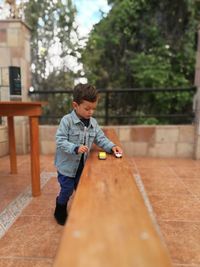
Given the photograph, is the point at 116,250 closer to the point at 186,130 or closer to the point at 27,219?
the point at 27,219

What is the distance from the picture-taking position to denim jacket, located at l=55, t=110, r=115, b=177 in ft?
5.26

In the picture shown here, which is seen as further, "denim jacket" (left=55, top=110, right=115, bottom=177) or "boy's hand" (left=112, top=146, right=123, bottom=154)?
"denim jacket" (left=55, top=110, right=115, bottom=177)

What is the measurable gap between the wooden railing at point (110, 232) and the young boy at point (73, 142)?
67 centimetres

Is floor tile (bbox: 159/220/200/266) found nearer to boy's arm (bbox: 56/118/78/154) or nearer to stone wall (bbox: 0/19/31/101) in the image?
boy's arm (bbox: 56/118/78/154)

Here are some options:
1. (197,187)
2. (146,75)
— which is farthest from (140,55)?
(197,187)

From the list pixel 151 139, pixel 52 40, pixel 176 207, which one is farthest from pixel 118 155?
pixel 52 40

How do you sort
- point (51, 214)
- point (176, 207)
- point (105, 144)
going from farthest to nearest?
point (176, 207)
point (51, 214)
point (105, 144)

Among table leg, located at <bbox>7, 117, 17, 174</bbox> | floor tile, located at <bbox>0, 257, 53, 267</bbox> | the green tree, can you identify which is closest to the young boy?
floor tile, located at <bbox>0, 257, 53, 267</bbox>

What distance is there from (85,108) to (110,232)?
3.22 feet

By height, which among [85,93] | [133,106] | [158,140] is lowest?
[158,140]

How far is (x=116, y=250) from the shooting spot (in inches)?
21.6

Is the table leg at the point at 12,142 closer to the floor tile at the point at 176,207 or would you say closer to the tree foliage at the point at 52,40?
the floor tile at the point at 176,207

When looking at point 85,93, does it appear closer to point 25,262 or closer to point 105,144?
point 105,144

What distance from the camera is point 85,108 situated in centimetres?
151
